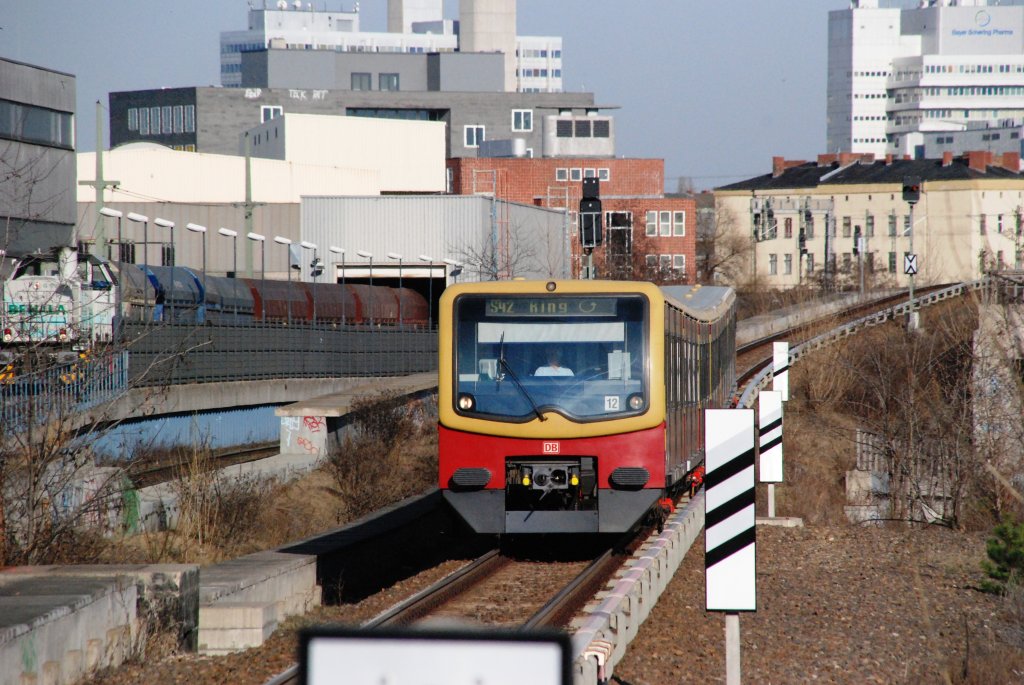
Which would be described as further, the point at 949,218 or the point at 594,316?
the point at 949,218

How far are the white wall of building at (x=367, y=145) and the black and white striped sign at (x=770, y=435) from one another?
230 feet

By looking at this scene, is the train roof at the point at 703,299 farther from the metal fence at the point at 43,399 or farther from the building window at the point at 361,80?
the building window at the point at 361,80

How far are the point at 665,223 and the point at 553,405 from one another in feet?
270

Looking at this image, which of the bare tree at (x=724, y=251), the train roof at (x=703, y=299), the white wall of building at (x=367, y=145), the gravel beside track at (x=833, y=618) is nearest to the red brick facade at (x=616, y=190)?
the bare tree at (x=724, y=251)

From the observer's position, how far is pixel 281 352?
116ft

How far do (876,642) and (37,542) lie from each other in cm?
742

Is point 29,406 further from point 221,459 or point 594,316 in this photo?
point 221,459

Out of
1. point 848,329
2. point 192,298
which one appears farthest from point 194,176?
point 192,298

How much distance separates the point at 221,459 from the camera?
28.5 metres

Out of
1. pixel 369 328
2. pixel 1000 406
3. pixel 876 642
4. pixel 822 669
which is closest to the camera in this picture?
pixel 822 669

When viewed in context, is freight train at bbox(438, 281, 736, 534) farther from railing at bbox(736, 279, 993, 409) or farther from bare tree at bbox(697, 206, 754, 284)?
bare tree at bbox(697, 206, 754, 284)

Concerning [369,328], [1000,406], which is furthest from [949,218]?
[1000,406]

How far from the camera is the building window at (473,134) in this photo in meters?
110

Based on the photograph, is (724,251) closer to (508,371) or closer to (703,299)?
(703,299)
